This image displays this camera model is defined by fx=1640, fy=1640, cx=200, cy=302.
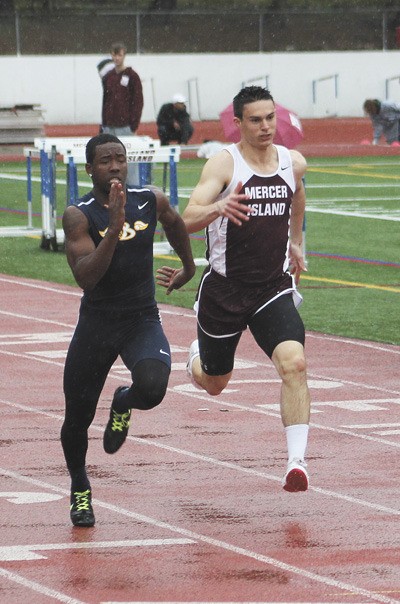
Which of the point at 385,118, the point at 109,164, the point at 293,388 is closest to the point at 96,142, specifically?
the point at 109,164

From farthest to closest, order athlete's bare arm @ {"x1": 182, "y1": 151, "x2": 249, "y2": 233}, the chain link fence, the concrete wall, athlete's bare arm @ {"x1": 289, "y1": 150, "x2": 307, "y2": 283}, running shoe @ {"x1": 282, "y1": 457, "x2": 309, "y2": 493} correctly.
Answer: the chain link fence
the concrete wall
athlete's bare arm @ {"x1": 289, "y1": 150, "x2": 307, "y2": 283}
athlete's bare arm @ {"x1": 182, "y1": 151, "x2": 249, "y2": 233}
running shoe @ {"x1": 282, "y1": 457, "x2": 309, "y2": 493}

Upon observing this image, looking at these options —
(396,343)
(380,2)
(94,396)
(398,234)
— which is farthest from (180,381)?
(380,2)

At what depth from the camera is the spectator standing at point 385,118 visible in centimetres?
3941

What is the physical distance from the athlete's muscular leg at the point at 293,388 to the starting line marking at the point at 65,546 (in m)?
1.00

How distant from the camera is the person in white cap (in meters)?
33.8

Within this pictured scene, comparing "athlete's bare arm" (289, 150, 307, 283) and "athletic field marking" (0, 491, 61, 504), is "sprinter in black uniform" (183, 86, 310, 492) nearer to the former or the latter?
"athlete's bare arm" (289, 150, 307, 283)

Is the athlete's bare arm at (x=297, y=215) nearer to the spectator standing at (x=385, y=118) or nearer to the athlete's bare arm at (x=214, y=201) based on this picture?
the athlete's bare arm at (x=214, y=201)

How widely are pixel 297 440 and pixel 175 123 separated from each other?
1029 inches

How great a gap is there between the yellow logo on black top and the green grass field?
6.43 m

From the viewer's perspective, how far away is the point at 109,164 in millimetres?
7531

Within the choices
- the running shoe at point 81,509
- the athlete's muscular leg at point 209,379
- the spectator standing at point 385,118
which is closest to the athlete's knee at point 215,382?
the athlete's muscular leg at point 209,379

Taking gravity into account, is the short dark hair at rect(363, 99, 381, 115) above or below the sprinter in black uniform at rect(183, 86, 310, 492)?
above

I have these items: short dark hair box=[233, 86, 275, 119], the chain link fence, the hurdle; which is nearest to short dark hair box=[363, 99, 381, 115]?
the chain link fence

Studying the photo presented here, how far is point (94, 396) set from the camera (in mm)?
7668
